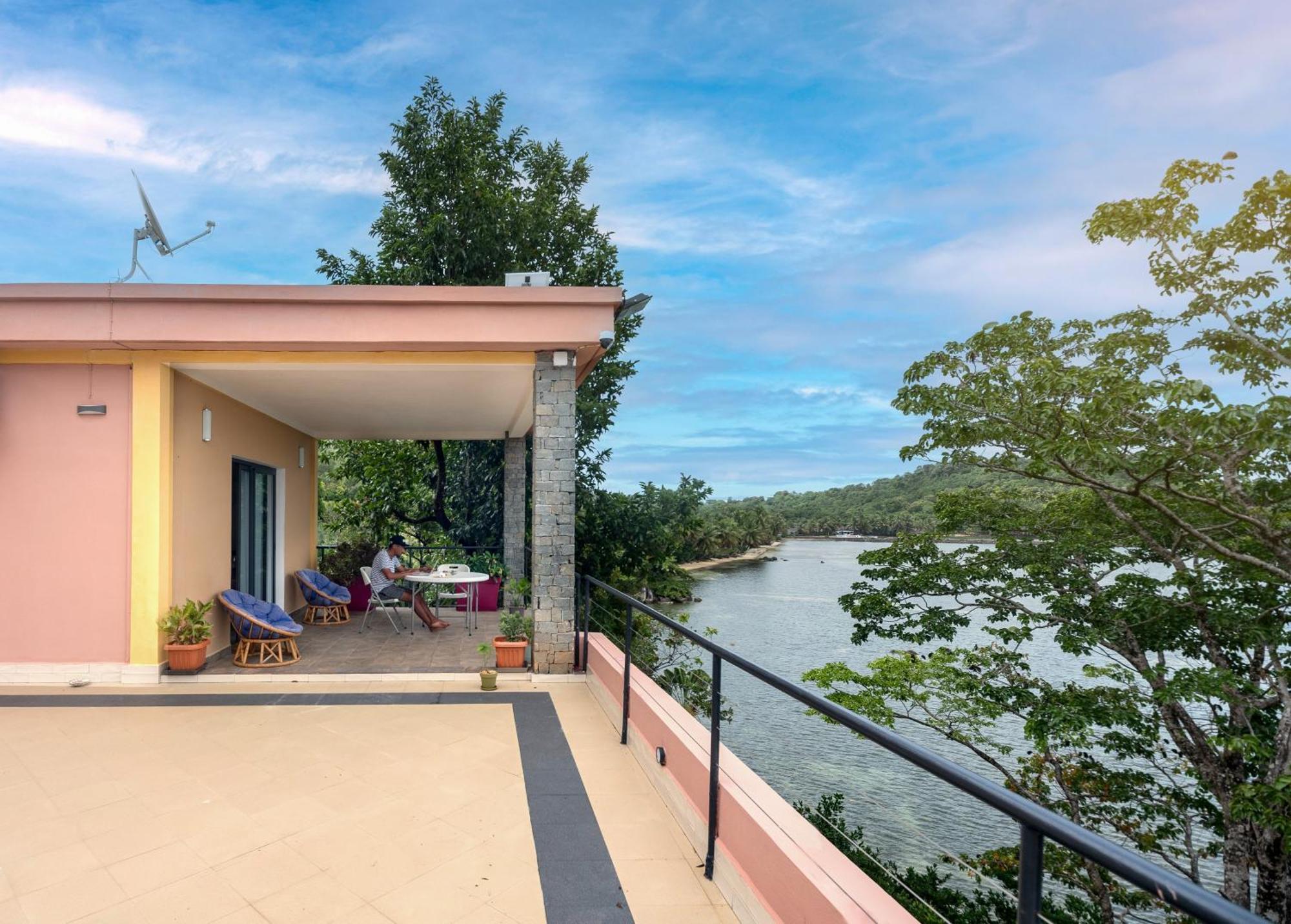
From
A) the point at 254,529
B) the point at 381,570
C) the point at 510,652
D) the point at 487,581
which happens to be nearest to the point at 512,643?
the point at 510,652

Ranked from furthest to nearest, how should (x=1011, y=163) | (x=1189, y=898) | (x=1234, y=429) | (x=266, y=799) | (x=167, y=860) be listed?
(x=1011, y=163)
(x=1234, y=429)
(x=266, y=799)
(x=167, y=860)
(x=1189, y=898)

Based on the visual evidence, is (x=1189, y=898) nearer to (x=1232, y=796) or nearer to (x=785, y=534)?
(x=1232, y=796)

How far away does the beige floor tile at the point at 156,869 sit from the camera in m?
2.63

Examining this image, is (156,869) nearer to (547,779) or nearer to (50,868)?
(50,868)

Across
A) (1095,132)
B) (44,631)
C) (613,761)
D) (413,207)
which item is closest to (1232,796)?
(613,761)

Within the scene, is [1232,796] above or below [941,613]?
below

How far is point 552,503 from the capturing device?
18.5 feet

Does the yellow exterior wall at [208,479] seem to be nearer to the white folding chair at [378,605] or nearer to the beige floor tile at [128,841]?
the white folding chair at [378,605]

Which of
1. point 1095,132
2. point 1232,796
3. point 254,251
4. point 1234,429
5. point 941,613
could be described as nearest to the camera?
point 1234,429

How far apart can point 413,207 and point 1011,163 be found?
14.7 meters

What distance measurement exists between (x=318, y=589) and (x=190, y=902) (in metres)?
6.46

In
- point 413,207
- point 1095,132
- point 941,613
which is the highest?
point 1095,132

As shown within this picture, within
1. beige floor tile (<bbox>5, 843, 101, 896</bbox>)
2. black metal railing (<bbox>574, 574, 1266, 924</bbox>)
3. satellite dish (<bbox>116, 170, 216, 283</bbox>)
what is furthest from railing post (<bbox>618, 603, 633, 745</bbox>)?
satellite dish (<bbox>116, 170, 216, 283</bbox>)

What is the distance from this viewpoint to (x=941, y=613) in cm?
931
